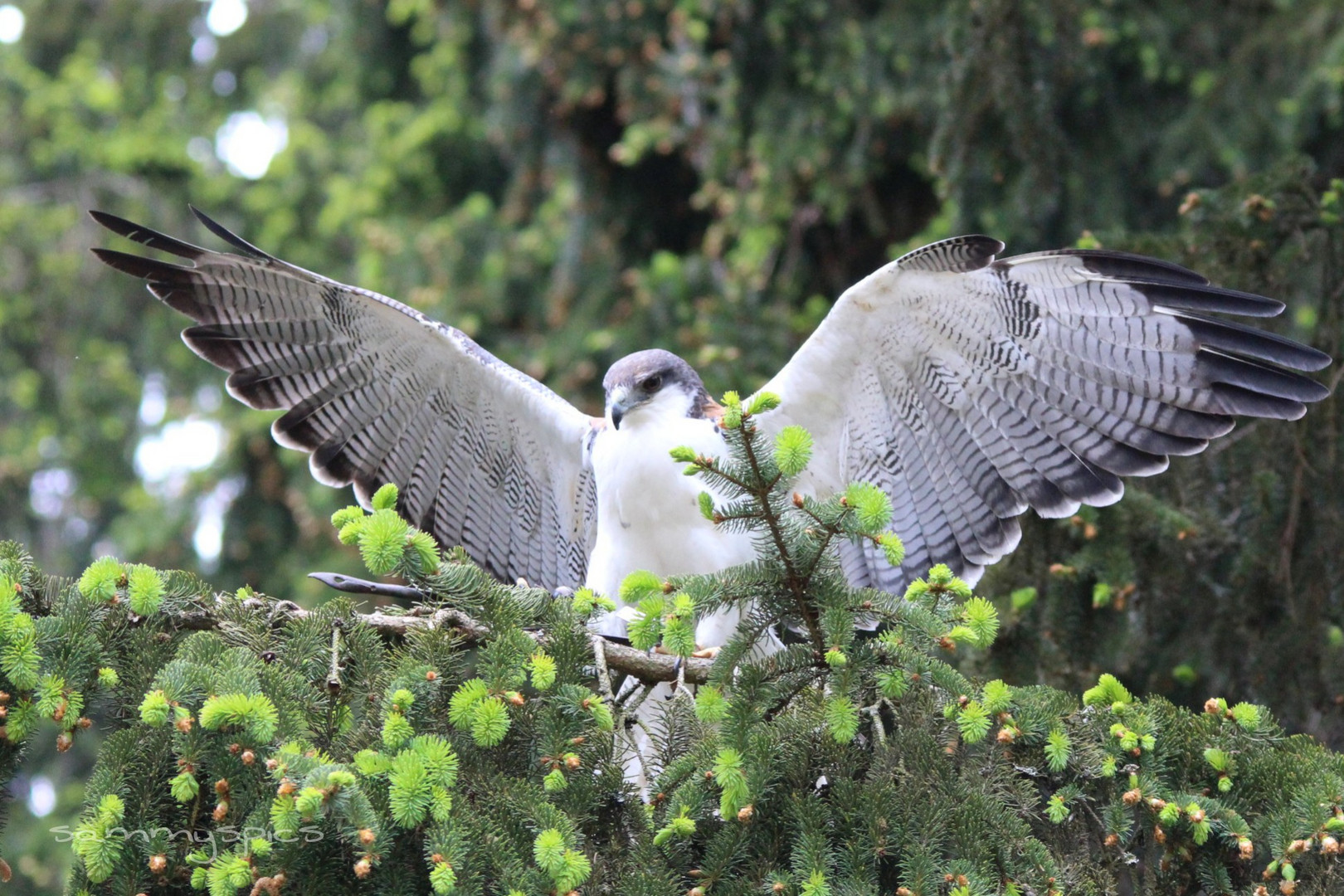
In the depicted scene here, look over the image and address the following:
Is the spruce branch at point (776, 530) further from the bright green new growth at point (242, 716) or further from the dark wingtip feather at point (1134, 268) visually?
the dark wingtip feather at point (1134, 268)

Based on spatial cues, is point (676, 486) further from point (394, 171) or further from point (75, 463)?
point (75, 463)

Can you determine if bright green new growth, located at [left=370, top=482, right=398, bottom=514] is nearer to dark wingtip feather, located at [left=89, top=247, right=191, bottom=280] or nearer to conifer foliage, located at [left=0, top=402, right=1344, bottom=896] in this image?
conifer foliage, located at [left=0, top=402, right=1344, bottom=896]

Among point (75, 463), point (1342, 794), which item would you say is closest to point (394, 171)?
point (75, 463)

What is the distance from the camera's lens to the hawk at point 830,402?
4738 millimetres

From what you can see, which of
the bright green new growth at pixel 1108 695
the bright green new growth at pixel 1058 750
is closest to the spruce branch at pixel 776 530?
the bright green new growth at pixel 1058 750

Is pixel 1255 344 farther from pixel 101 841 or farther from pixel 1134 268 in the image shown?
pixel 101 841

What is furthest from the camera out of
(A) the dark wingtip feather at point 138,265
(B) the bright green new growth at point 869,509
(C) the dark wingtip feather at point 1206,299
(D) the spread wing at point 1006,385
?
(D) the spread wing at point 1006,385

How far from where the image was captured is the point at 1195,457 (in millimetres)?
5348

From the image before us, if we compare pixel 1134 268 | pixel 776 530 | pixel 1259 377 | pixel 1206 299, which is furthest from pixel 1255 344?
pixel 776 530

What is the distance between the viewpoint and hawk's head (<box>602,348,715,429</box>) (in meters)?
5.19

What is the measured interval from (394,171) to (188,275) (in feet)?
18.5

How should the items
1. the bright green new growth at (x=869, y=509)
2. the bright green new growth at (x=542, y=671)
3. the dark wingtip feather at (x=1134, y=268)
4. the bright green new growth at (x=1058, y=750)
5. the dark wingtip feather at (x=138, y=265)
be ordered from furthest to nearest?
the dark wingtip feather at (x=138, y=265)
the dark wingtip feather at (x=1134, y=268)
the bright green new growth at (x=1058, y=750)
the bright green new growth at (x=542, y=671)
the bright green new growth at (x=869, y=509)

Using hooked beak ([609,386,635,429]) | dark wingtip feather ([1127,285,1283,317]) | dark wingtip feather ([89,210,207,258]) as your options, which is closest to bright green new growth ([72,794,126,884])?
dark wingtip feather ([89,210,207,258])

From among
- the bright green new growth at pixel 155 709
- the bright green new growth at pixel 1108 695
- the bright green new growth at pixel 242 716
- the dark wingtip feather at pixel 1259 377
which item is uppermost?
the dark wingtip feather at pixel 1259 377
